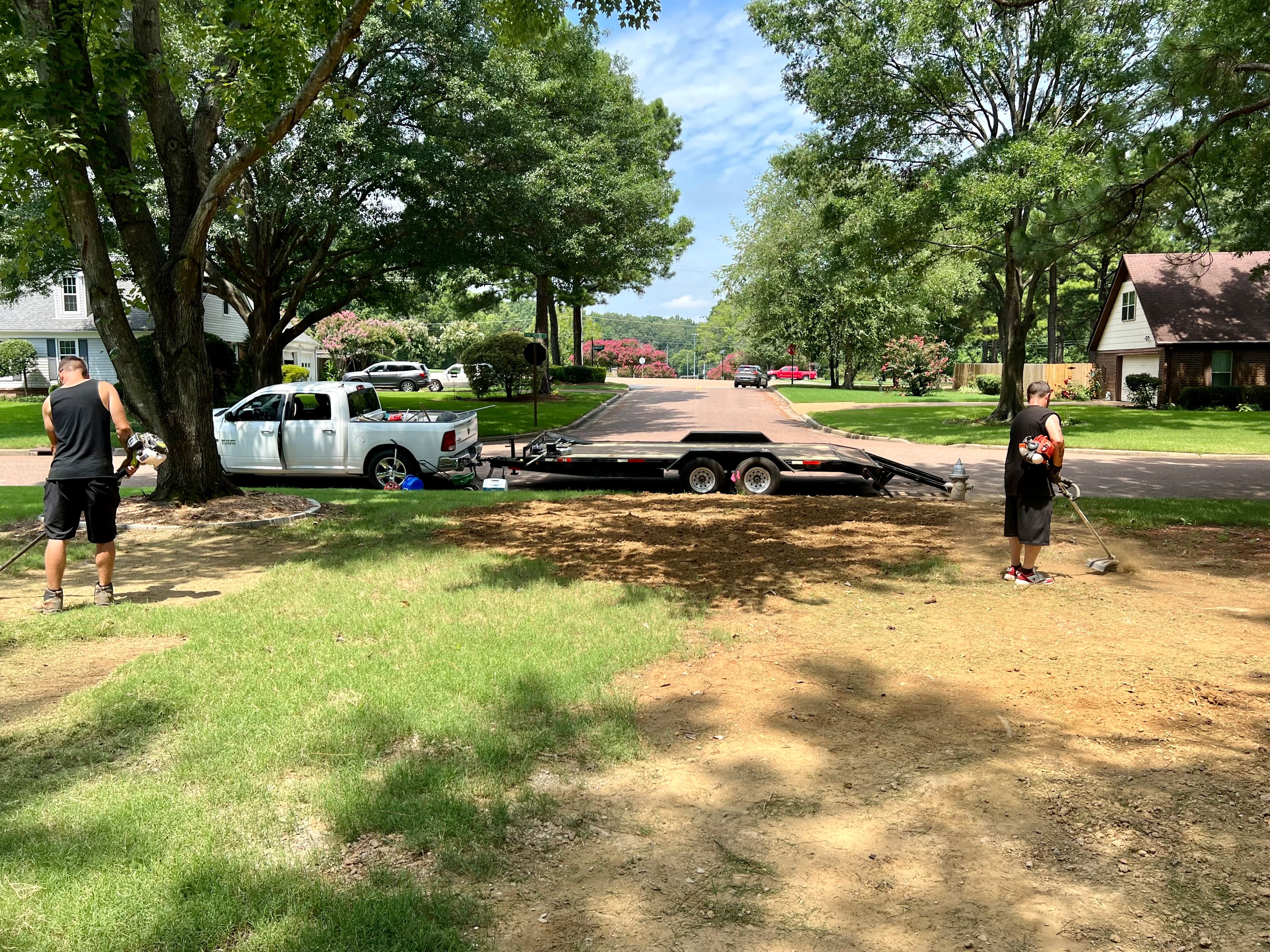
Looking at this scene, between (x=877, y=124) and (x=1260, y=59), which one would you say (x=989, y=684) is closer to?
(x=1260, y=59)

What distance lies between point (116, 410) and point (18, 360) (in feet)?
132

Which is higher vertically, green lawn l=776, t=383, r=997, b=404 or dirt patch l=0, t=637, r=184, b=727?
green lawn l=776, t=383, r=997, b=404

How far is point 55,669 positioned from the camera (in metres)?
5.65

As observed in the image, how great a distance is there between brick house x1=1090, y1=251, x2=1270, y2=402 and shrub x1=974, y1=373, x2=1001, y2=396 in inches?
268

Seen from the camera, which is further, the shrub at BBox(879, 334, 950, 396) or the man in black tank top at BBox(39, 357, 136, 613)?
the shrub at BBox(879, 334, 950, 396)

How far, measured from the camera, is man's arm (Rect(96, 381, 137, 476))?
674cm

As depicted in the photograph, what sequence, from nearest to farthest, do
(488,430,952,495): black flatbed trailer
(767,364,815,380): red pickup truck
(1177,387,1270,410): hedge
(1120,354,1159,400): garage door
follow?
(488,430,952,495): black flatbed trailer, (1177,387,1270,410): hedge, (1120,354,1159,400): garage door, (767,364,815,380): red pickup truck

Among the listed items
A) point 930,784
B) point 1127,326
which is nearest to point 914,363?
point 1127,326

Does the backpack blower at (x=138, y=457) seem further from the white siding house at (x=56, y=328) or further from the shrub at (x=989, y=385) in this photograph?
the shrub at (x=989, y=385)

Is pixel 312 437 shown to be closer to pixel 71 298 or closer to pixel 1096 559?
pixel 1096 559

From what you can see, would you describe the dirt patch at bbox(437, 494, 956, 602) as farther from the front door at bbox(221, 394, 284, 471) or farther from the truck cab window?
the front door at bbox(221, 394, 284, 471)

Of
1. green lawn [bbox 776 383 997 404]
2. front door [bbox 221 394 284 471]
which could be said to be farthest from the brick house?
front door [bbox 221 394 284 471]

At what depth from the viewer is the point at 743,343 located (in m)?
72.9

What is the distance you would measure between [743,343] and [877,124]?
48.0 meters
